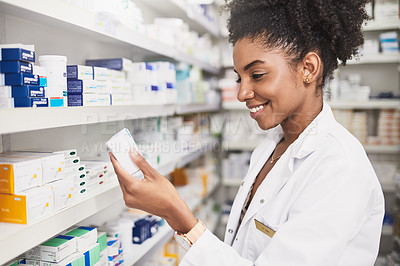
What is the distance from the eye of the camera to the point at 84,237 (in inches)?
59.4

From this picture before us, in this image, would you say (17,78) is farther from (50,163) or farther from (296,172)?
(296,172)

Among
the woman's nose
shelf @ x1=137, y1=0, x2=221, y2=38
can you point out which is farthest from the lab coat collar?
shelf @ x1=137, y1=0, x2=221, y2=38

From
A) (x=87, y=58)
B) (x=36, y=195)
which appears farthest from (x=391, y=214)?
(x=36, y=195)

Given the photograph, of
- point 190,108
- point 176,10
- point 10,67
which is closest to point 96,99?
point 10,67

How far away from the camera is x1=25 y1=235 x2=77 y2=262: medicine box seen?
135 cm

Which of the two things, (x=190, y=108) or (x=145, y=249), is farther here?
(x=190, y=108)

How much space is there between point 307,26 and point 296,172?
58 centimetres

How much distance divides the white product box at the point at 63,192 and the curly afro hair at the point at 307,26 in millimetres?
923

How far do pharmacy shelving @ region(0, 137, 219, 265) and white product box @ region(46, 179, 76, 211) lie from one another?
30 mm

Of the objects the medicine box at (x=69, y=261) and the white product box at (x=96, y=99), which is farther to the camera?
the white product box at (x=96, y=99)

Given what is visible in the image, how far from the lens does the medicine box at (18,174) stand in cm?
113

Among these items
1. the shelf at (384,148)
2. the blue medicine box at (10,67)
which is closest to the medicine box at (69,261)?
the blue medicine box at (10,67)

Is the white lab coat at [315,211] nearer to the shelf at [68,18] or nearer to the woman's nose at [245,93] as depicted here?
the woman's nose at [245,93]

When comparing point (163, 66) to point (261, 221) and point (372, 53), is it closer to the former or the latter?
point (261, 221)
